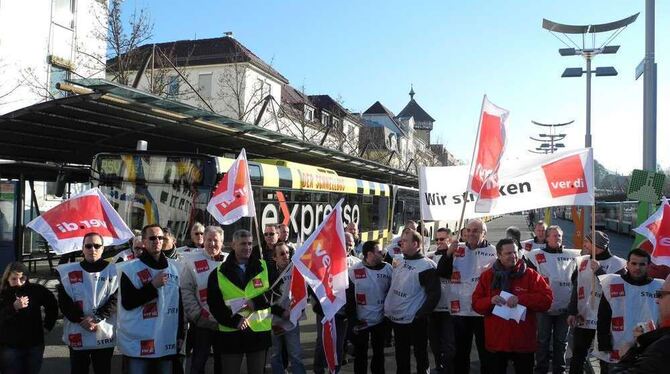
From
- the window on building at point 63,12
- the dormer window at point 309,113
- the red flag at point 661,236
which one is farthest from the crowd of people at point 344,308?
the dormer window at point 309,113

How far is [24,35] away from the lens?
24.0 m

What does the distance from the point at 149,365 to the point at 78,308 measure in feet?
2.93

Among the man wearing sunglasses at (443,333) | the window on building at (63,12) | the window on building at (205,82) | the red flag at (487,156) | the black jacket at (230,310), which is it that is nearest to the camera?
the black jacket at (230,310)

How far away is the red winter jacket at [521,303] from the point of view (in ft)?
18.6

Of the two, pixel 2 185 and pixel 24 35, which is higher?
pixel 24 35

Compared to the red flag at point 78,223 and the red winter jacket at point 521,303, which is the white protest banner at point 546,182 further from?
the red flag at point 78,223

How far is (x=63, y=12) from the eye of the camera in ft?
83.9

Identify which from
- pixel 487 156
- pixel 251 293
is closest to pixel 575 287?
pixel 487 156

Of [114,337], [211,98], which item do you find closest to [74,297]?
[114,337]

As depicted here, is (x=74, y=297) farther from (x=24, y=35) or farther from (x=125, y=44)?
(x=24, y=35)

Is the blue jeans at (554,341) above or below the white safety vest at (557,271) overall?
below

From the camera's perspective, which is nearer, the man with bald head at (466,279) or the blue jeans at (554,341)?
the man with bald head at (466,279)

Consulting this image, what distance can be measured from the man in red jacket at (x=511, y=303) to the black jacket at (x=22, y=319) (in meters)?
4.03

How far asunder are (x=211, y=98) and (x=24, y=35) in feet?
47.9
